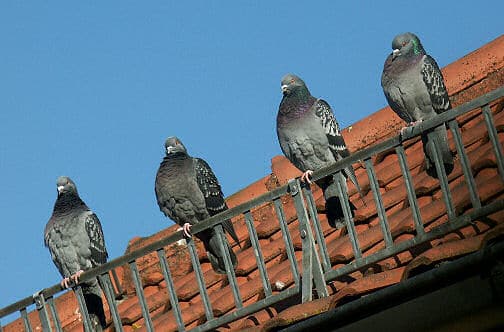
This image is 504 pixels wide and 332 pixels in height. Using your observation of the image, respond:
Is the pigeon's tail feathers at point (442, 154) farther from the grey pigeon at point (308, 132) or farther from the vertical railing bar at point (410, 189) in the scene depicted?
the grey pigeon at point (308, 132)

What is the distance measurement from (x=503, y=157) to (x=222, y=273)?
342cm

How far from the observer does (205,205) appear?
1023 centimetres

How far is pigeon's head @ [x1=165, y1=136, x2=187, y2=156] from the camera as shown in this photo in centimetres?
A: 1018

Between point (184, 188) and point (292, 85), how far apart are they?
126 centimetres

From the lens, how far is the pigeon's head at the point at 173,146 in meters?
10.2

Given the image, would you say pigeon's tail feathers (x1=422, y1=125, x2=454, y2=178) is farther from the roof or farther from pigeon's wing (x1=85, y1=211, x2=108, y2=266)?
pigeon's wing (x1=85, y1=211, x2=108, y2=266)

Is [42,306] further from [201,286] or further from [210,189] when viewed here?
[210,189]

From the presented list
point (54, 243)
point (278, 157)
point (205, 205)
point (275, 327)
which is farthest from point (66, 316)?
point (275, 327)

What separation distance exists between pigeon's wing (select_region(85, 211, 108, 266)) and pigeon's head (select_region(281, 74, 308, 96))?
197cm

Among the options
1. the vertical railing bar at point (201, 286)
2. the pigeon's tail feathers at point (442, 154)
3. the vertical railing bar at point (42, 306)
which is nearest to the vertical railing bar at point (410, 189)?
the pigeon's tail feathers at point (442, 154)

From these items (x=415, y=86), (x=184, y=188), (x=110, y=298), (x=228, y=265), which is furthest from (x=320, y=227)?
(x=184, y=188)

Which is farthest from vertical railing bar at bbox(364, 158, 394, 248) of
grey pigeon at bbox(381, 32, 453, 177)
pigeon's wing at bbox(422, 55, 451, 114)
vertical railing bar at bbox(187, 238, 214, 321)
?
pigeon's wing at bbox(422, 55, 451, 114)

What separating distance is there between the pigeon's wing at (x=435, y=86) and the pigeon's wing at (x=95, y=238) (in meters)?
3.14

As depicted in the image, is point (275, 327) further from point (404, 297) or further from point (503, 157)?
point (503, 157)
